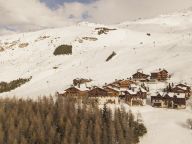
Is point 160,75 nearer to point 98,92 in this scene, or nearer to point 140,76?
point 140,76

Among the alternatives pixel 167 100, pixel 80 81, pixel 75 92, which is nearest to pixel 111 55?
pixel 80 81

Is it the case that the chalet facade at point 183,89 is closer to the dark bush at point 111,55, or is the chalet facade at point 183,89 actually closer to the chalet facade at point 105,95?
the chalet facade at point 105,95

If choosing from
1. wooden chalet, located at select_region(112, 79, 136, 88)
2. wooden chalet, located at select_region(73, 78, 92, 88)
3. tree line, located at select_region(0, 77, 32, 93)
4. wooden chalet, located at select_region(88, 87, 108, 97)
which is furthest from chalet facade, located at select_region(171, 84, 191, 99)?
tree line, located at select_region(0, 77, 32, 93)

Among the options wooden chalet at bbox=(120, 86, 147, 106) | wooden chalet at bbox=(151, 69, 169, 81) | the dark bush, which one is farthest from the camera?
the dark bush

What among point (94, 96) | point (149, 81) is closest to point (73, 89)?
point (94, 96)

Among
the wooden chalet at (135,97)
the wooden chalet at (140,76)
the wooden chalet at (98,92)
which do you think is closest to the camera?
the wooden chalet at (135,97)

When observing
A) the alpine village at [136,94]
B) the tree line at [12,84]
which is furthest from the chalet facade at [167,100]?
the tree line at [12,84]

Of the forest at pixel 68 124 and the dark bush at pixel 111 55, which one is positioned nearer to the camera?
the forest at pixel 68 124

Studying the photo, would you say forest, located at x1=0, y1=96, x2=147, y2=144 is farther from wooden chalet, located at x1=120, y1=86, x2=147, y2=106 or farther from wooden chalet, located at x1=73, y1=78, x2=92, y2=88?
wooden chalet, located at x1=73, y1=78, x2=92, y2=88

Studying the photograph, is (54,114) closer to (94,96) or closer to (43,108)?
(43,108)
